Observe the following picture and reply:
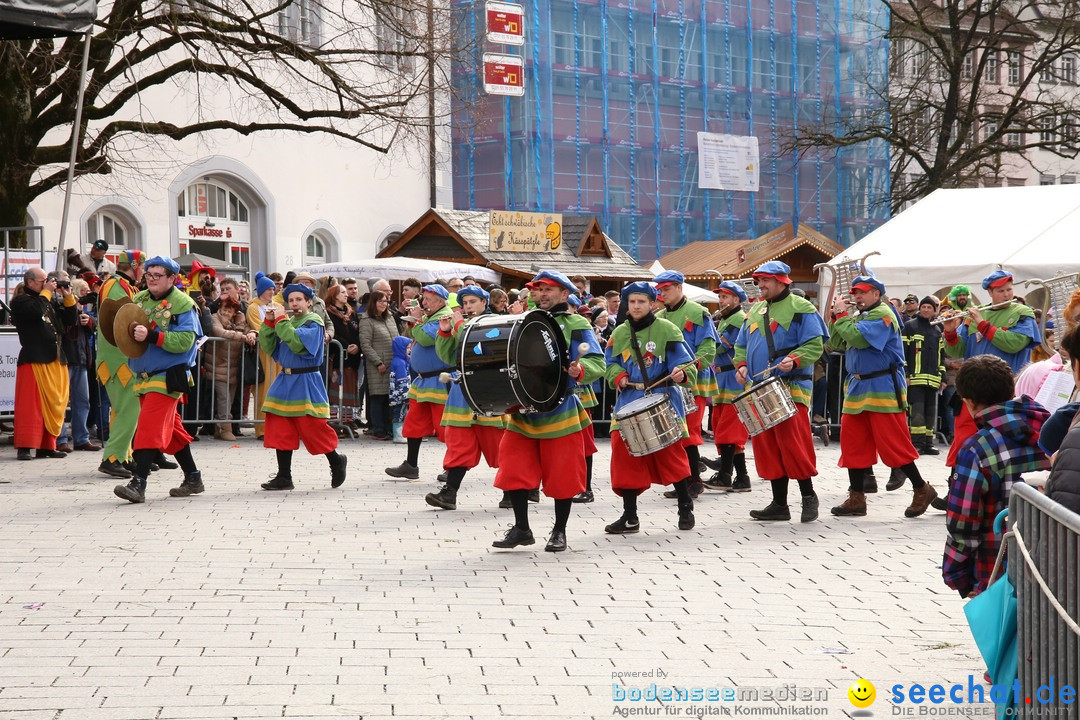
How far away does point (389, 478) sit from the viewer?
40.7 feet

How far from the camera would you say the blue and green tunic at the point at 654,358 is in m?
9.45

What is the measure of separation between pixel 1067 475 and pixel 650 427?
5.05m

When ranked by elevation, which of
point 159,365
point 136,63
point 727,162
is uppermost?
point 727,162

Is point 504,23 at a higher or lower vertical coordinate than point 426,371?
higher

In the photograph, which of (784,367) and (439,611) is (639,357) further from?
(439,611)

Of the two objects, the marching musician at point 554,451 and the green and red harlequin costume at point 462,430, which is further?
the green and red harlequin costume at point 462,430

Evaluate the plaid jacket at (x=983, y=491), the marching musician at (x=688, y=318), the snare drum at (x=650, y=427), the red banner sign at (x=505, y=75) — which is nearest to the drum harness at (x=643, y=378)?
the snare drum at (x=650, y=427)

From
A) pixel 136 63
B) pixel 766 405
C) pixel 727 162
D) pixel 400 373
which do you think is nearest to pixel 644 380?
pixel 766 405

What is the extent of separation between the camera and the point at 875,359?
406 inches

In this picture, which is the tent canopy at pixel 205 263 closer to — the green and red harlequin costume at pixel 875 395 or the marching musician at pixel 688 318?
the marching musician at pixel 688 318

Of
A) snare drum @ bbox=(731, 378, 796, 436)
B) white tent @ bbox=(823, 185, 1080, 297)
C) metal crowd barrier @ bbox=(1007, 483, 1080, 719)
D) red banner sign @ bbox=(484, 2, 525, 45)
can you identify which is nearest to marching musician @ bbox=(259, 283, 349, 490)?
snare drum @ bbox=(731, 378, 796, 436)

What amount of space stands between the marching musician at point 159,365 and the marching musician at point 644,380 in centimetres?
328

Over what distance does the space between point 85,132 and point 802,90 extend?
3166 cm

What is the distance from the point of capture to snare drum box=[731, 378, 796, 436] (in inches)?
377
